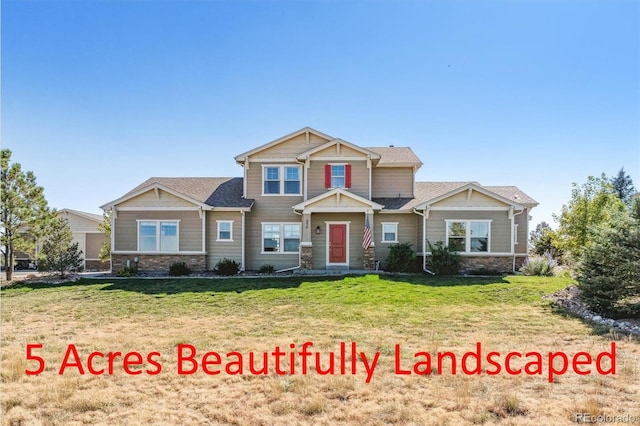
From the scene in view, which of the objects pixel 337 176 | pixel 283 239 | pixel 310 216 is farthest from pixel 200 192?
pixel 337 176

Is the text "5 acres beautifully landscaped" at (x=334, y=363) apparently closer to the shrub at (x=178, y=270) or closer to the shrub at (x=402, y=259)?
the shrub at (x=402, y=259)

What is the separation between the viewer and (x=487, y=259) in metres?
16.9

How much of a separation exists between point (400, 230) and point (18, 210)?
1757 cm

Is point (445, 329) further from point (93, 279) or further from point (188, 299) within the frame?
point (93, 279)

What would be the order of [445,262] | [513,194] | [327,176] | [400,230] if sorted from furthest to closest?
[513,194] → [327,176] → [400,230] → [445,262]

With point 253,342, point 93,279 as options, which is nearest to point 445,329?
point 253,342

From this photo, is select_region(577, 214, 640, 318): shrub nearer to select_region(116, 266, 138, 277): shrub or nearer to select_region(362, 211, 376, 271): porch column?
select_region(362, 211, 376, 271): porch column

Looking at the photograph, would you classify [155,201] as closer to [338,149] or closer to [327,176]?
[327,176]

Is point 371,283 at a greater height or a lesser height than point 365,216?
lesser

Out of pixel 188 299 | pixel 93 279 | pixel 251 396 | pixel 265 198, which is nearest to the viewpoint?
pixel 251 396

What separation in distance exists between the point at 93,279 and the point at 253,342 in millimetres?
12692

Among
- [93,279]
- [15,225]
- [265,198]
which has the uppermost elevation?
[265,198]

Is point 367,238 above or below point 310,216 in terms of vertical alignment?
below

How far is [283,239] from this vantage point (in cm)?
1870
